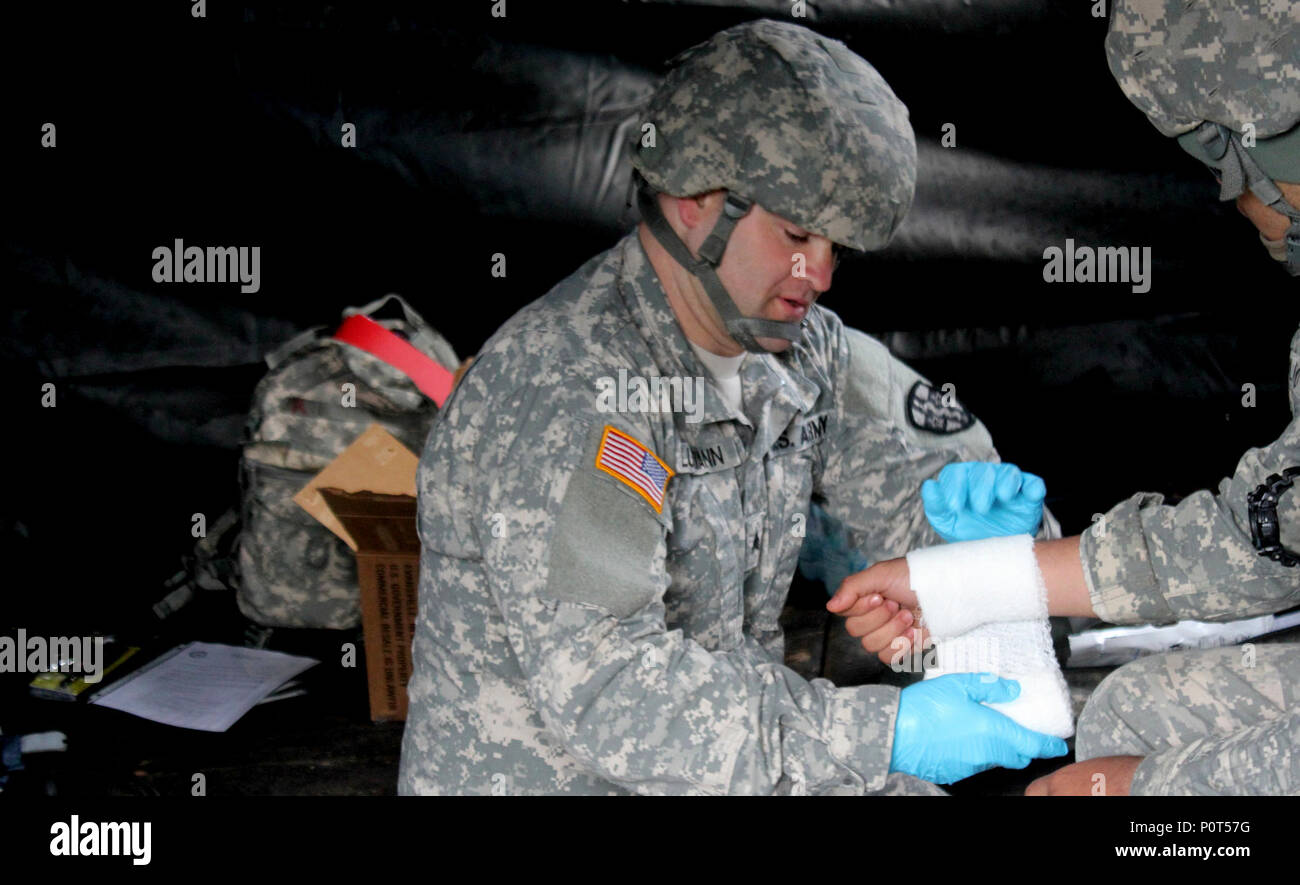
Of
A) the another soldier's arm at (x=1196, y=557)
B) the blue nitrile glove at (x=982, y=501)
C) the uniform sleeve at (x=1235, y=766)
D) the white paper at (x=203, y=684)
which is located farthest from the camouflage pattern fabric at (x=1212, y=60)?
the white paper at (x=203, y=684)

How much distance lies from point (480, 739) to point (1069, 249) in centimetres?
212

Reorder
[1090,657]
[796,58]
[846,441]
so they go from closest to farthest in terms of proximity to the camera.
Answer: [796,58] < [846,441] < [1090,657]

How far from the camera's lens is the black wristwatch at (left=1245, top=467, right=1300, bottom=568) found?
1975 mm

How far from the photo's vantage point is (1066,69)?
3.27 meters

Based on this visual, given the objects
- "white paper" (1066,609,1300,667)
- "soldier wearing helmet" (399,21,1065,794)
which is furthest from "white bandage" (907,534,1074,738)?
"white paper" (1066,609,1300,667)

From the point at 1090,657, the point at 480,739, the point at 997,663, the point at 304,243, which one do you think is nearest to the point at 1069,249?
the point at 1090,657

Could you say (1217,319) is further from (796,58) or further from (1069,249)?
(796,58)

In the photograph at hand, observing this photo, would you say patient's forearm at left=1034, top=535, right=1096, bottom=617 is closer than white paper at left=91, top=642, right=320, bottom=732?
Yes

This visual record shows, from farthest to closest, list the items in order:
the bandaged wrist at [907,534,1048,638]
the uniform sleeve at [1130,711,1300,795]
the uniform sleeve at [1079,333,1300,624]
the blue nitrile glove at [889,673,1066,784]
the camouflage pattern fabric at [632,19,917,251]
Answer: the bandaged wrist at [907,534,1048,638]
the uniform sleeve at [1079,333,1300,624]
the camouflage pattern fabric at [632,19,917,251]
the blue nitrile glove at [889,673,1066,784]
the uniform sleeve at [1130,711,1300,795]

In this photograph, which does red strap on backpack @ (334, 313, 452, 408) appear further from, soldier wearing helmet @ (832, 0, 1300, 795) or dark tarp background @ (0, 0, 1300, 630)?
soldier wearing helmet @ (832, 0, 1300, 795)

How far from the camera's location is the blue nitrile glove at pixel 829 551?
313 cm

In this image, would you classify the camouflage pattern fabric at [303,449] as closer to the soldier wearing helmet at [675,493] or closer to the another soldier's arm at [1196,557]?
the soldier wearing helmet at [675,493]

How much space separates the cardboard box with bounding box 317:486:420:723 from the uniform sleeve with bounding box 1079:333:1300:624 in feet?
4.32

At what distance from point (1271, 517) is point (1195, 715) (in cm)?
31
